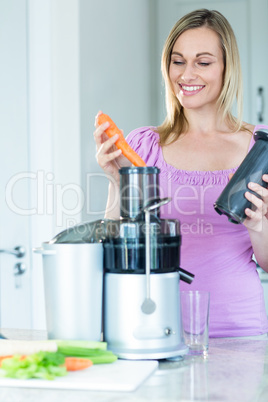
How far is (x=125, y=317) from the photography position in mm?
1106

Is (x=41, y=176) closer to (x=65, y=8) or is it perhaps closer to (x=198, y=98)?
(x=65, y=8)

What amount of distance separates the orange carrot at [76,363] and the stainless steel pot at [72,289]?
8 centimetres

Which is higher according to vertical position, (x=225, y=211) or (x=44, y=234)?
(x=225, y=211)

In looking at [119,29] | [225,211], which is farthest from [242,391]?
[119,29]

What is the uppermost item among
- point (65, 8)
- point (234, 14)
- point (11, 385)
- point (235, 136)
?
point (234, 14)

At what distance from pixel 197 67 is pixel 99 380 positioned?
1020 mm

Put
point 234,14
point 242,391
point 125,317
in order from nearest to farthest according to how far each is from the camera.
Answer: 1. point 242,391
2. point 125,317
3. point 234,14

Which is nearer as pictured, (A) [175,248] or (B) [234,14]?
(A) [175,248]

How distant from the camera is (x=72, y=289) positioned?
1102 millimetres

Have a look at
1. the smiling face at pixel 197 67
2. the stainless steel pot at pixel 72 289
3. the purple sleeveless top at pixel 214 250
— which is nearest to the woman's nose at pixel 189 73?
the smiling face at pixel 197 67

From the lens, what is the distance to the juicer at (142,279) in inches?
43.2

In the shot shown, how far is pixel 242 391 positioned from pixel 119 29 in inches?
99.5

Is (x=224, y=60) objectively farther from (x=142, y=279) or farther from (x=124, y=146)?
(x=142, y=279)

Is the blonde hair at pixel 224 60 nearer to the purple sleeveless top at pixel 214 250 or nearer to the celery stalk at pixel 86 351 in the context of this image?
the purple sleeveless top at pixel 214 250
